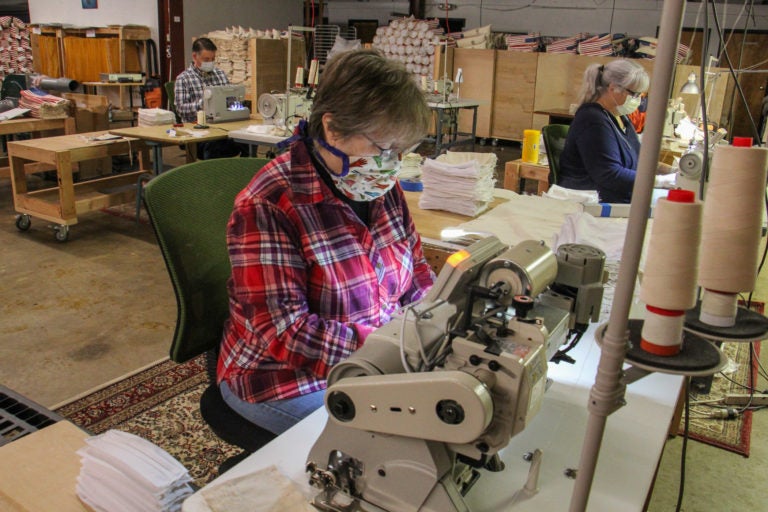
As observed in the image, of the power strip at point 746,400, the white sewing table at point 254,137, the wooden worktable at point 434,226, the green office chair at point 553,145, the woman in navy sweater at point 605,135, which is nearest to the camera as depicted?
the wooden worktable at point 434,226

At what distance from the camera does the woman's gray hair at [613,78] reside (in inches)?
121

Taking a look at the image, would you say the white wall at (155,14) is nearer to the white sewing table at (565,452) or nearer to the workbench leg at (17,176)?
the workbench leg at (17,176)

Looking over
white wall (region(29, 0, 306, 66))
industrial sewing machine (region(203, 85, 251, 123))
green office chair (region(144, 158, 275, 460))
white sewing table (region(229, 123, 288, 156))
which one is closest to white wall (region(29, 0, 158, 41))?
white wall (region(29, 0, 306, 66))

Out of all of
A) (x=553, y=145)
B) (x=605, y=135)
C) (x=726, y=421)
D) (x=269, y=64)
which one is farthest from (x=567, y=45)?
(x=726, y=421)

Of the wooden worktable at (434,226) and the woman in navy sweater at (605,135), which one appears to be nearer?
the wooden worktable at (434,226)

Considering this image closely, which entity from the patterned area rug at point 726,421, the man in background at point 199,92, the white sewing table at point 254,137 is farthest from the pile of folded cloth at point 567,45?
the patterned area rug at point 726,421

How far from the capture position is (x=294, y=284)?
131 cm

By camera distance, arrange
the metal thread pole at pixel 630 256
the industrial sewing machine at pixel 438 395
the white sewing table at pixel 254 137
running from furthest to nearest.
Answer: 1. the white sewing table at pixel 254 137
2. the industrial sewing machine at pixel 438 395
3. the metal thread pole at pixel 630 256

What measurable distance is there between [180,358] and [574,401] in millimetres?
900

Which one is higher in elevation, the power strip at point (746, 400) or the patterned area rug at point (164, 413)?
the power strip at point (746, 400)

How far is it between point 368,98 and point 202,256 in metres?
0.55

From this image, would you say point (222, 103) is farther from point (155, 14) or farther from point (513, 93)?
point (155, 14)

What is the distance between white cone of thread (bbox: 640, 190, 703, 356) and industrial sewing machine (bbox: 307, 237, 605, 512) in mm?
190

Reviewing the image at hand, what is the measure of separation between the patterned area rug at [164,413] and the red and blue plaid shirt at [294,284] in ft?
3.14
